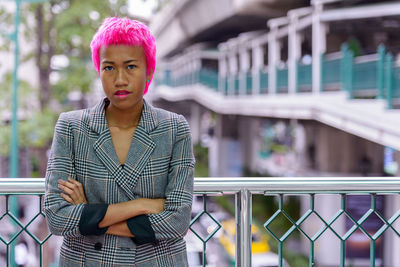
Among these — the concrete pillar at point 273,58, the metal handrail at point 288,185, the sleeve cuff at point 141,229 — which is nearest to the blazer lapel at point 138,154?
the sleeve cuff at point 141,229

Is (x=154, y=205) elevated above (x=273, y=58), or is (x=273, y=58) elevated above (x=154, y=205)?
(x=273, y=58)

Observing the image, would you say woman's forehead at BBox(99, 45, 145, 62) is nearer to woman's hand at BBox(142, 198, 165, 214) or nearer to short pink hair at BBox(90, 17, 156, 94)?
short pink hair at BBox(90, 17, 156, 94)

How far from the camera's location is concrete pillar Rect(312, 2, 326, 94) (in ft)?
45.3

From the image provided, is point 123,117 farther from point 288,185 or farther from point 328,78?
point 328,78

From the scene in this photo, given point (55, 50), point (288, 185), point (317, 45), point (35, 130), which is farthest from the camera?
point (55, 50)

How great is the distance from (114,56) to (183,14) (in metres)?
30.7

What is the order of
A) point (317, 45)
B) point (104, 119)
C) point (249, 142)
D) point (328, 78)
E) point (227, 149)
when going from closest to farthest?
point (104, 119) → point (328, 78) → point (317, 45) → point (249, 142) → point (227, 149)

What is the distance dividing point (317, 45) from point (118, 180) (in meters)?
13.0

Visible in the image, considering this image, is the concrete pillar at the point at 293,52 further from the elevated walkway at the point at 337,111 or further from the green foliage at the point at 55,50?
the green foliage at the point at 55,50

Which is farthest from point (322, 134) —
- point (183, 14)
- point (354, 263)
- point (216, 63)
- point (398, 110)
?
point (216, 63)

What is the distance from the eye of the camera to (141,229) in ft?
6.52

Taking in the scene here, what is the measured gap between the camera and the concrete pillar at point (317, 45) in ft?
45.3

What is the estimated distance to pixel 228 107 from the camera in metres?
23.0


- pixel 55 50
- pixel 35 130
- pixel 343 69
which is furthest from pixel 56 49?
pixel 343 69
